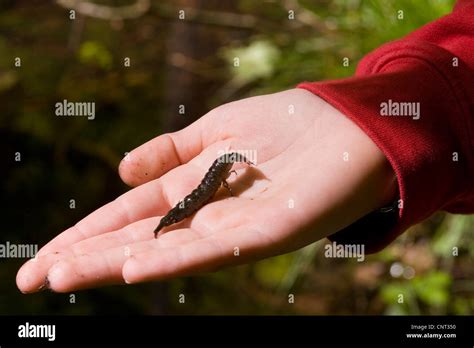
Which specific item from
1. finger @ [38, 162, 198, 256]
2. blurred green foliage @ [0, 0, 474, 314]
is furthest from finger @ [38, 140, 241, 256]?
blurred green foliage @ [0, 0, 474, 314]

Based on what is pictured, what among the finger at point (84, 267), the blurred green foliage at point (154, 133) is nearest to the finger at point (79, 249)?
the finger at point (84, 267)

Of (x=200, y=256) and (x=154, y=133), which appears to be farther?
(x=154, y=133)

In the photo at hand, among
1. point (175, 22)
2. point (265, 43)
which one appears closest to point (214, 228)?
point (265, 43)

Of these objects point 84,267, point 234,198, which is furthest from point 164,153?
point 84,267

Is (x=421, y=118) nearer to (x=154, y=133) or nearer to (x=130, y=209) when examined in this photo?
(x=130, y=209)

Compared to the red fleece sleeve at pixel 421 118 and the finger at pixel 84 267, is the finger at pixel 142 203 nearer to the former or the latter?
the finger at pixel 84 267

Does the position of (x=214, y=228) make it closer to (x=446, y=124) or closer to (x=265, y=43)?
(x=446, y=124)

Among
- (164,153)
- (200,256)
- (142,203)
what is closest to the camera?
(200,256)
